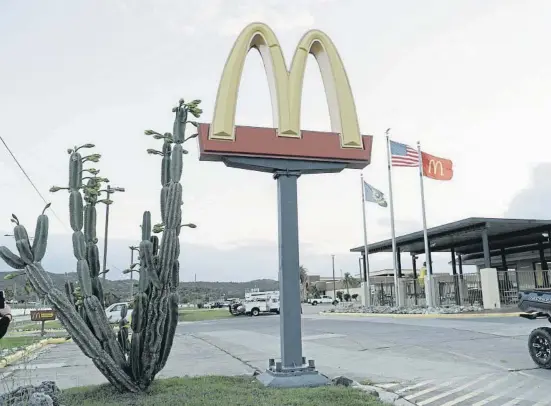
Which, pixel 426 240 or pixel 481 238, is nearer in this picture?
pixel 426 240

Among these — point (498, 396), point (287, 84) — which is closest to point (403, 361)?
point (498, 396)

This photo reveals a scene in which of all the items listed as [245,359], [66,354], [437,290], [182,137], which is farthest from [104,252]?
[182,137]

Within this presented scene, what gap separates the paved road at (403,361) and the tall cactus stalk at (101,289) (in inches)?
39.1

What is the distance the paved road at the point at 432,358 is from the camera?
7.79m

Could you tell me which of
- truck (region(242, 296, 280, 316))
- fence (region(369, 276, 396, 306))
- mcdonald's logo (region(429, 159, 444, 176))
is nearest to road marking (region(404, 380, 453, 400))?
mcdonald's logo (region(429, 159, 444, 176))

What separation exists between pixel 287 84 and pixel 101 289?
14.3ft

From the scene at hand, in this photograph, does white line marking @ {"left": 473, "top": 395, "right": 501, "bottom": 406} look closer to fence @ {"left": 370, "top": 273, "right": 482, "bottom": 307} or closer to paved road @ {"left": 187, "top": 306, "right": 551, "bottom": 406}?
paved road @ {"left": 187, "top": 306, "right": 551, "bottom": 406}

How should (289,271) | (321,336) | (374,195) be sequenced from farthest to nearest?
(374,195), (321,336), (289,271)

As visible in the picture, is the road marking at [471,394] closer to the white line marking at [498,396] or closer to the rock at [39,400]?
the white line marking at [498,396]

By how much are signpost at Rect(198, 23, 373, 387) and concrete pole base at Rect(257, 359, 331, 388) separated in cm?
1

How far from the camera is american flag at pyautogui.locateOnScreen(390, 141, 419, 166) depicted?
26.1 meters

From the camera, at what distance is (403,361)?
1092 centimetres

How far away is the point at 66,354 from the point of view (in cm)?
1539

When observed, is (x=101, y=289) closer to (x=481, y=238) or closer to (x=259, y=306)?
(x=481, y=238)
